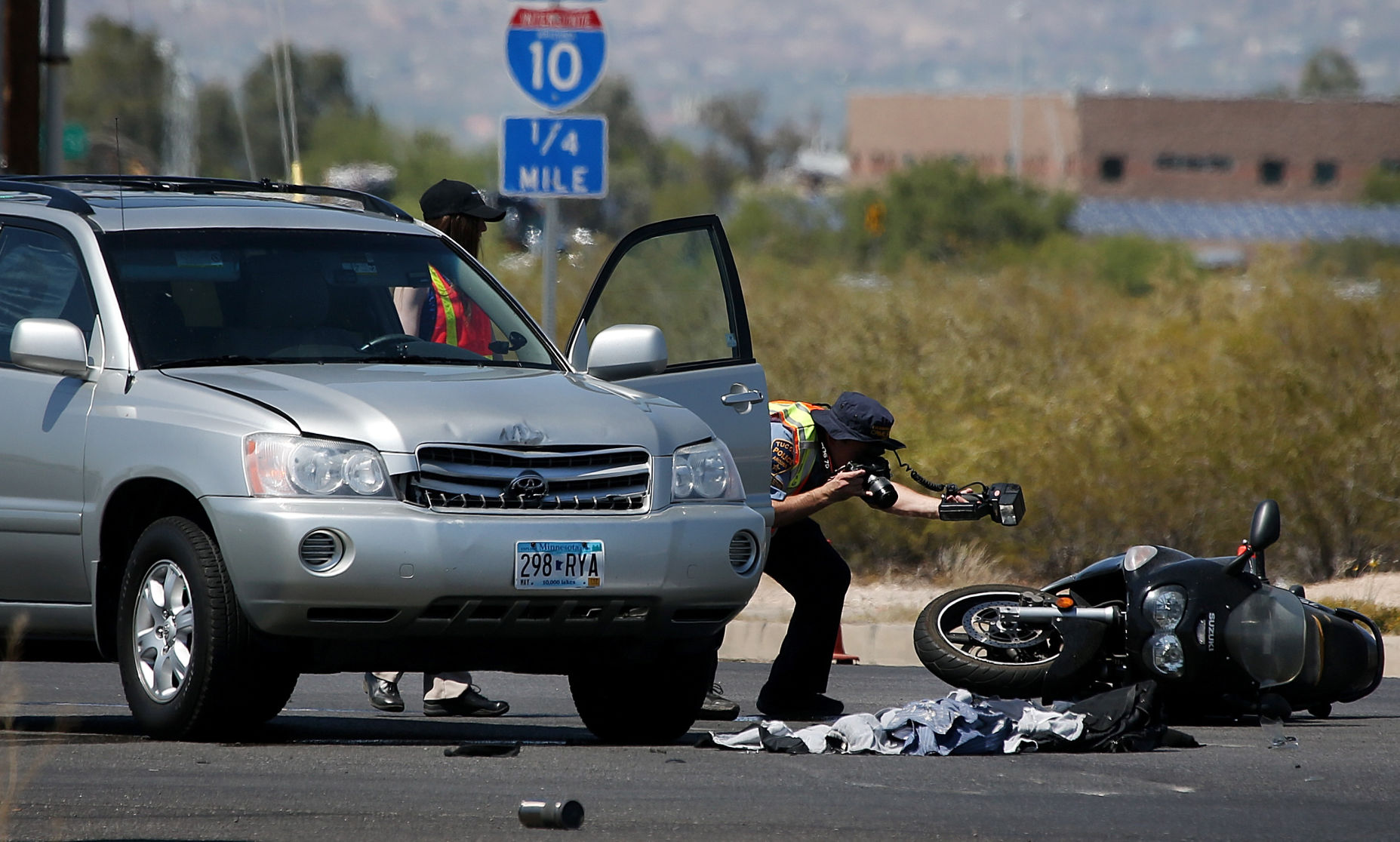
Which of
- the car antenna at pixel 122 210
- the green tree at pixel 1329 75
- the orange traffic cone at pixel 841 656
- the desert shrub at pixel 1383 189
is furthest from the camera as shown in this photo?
the green tree at pixel 1329 75

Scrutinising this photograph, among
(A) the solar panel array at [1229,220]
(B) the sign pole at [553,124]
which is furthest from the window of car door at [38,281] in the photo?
(A) the solar panel array at [1229,220]

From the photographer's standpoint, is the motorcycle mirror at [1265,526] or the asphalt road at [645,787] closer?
the asphalt road at [645,787]

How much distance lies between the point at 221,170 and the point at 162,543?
5427 centimetres

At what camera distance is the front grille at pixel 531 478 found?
21.1 feet

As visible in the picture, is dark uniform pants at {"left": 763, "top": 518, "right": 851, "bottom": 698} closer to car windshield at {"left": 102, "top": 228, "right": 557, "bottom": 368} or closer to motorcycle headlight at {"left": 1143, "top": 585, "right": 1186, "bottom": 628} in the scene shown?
motorcycle headlight at {"left": 1143, "top": 585, "right": 1186, "bottom": 628}

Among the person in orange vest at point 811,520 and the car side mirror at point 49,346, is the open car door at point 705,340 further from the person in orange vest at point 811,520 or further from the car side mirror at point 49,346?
the car side mirror at point 49,346

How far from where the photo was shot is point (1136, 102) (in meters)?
107

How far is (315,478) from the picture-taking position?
6.38m

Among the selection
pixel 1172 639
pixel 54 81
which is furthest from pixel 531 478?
pixel 54 81

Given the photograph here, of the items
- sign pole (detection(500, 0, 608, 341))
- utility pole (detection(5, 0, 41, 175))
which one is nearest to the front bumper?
sign pole (detection(500, 0, 608, 341))

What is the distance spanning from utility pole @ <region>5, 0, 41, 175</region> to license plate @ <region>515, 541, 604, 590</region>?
11.2 meters

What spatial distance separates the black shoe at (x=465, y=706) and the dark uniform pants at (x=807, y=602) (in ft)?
3.69

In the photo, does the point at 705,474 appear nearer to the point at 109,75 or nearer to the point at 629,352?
the point at 629,352

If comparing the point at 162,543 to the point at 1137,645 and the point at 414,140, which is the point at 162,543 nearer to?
the point at 1137,645
